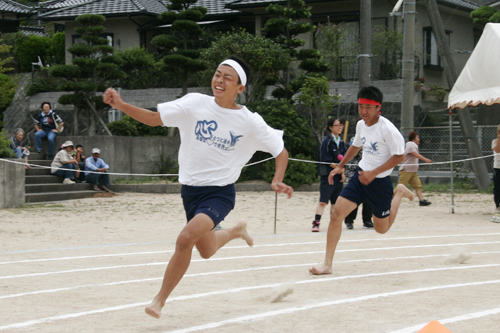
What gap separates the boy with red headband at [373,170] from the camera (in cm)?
650

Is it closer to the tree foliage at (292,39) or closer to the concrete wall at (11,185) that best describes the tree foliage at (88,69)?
the tree foliage at (292,39)

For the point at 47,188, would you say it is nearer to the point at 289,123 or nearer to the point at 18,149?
the point at 18,149

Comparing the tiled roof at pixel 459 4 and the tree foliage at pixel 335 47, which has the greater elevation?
the tiled roof at pixel 459 4

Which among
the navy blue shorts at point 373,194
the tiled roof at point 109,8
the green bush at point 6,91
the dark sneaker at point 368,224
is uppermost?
the tiled roof at point 109,8

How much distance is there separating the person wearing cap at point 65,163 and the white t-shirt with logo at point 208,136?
13.1 m

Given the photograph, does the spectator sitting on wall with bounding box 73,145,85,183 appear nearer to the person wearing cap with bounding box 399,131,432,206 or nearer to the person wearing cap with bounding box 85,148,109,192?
the person wearing cap with bounding box 85,148,109,192

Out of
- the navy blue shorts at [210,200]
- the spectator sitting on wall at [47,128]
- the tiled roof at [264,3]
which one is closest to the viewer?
the navy blue shorts at [210,200]

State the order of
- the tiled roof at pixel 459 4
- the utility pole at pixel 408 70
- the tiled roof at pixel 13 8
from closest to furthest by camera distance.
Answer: the utility pole at pixel 408 70
the tiled roof at pixel 459 4
the tiled roof at pixel 13 8

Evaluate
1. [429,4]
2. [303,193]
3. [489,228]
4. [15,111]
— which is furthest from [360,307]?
[15,111]

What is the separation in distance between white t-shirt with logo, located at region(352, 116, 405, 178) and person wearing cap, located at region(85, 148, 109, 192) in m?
11.8

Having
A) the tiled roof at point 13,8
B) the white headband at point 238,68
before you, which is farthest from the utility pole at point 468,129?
the tiled roof at point 13,8

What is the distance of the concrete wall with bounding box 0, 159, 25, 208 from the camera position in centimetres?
1380

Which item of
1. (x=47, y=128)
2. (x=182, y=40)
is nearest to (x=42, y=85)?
(x=182, y=40)

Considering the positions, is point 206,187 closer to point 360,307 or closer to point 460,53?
point 360,307
